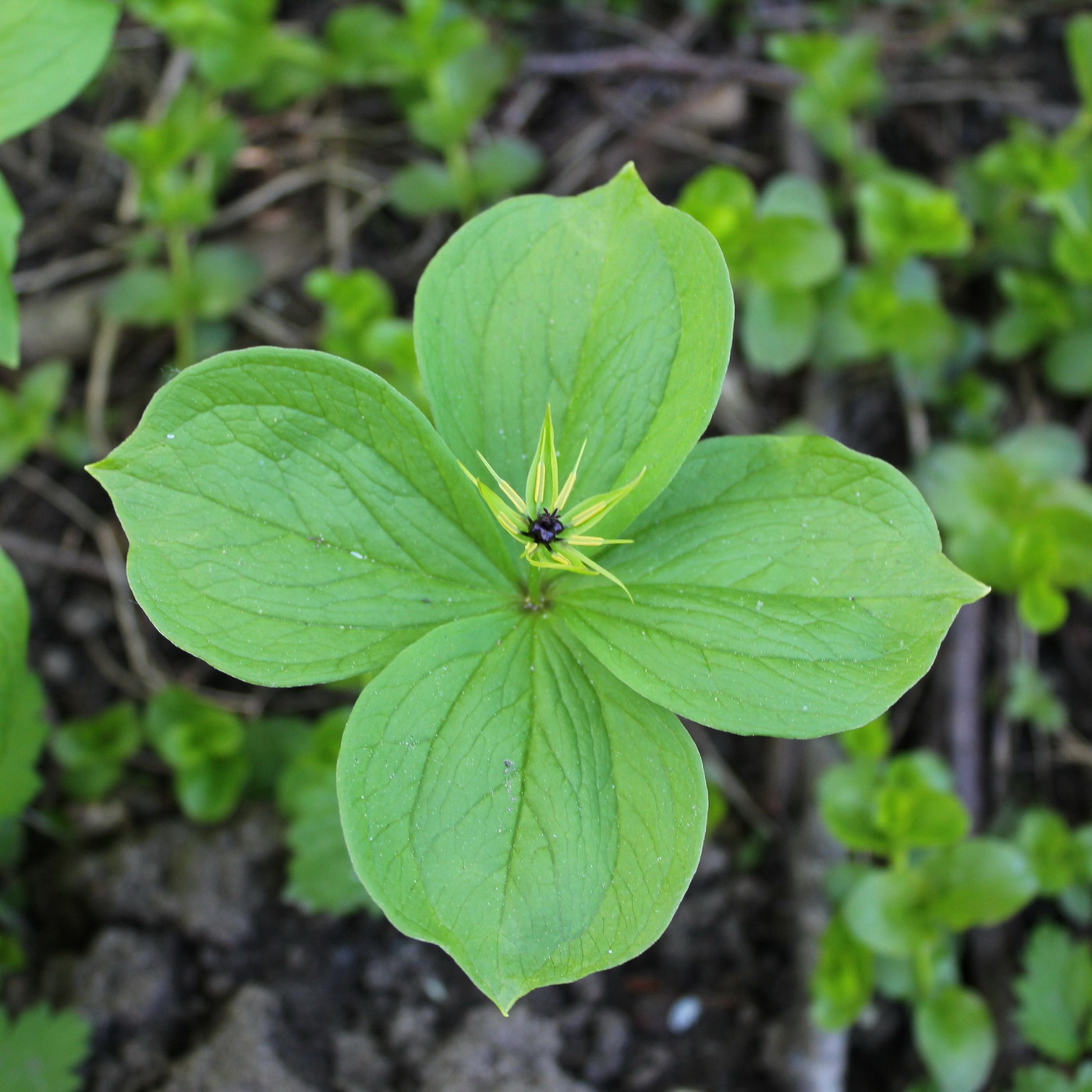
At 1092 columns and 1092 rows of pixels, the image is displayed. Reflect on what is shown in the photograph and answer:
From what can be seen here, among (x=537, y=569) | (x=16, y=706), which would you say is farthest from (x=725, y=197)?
(x=16, y=706)

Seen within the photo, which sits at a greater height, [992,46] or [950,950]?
[992,46]

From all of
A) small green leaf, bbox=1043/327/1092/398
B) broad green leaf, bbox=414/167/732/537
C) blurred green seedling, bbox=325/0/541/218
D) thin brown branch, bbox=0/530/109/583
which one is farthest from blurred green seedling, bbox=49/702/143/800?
small green leaf, bbox=1043/327/1092/398

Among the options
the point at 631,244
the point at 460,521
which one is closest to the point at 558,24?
the point at 631,244

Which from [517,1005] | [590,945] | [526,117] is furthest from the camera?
[526,117]

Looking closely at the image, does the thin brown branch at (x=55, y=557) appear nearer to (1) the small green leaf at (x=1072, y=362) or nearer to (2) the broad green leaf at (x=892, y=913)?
(2) the broad green leaf at (x=892, y=913)

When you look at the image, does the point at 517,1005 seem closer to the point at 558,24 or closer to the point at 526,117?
the point at 526,117

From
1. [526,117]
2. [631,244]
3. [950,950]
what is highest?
[631,244]

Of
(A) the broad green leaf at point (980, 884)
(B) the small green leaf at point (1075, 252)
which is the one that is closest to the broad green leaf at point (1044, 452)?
(B) the small green leaf at point (1075, 252)

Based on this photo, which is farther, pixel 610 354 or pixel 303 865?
pixel 303 865
